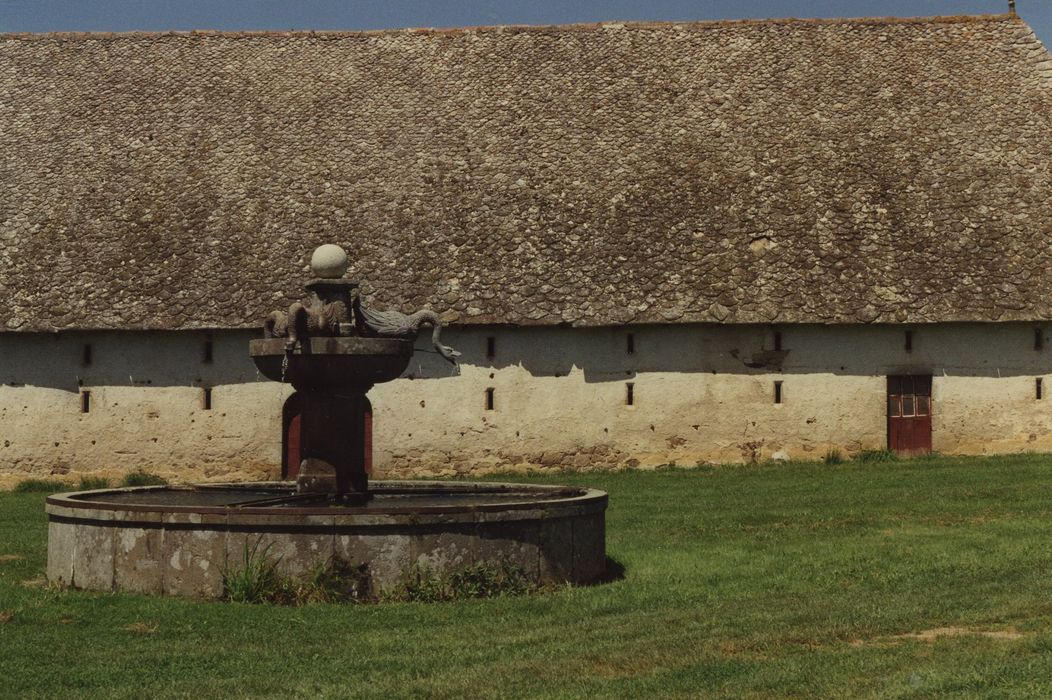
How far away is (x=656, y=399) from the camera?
28.3 metres

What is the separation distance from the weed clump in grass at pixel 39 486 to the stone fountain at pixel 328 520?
13742mm

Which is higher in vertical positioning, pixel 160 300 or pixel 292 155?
pixel 292 155

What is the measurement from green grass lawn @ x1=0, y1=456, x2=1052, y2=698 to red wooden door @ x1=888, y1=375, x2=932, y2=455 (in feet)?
34.9

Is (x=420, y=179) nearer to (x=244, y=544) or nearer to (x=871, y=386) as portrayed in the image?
(x=871, y=386)

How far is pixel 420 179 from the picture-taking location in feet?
100.0

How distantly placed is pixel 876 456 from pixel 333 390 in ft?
53.7

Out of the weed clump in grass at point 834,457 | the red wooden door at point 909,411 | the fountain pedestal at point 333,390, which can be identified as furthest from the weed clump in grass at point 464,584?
the red wooden door at point 909,411

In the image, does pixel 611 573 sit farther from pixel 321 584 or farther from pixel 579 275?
pixel 579 275

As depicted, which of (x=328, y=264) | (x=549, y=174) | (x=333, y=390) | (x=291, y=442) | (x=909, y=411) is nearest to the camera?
(x=333, y=390)

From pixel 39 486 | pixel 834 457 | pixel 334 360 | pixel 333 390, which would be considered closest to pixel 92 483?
pixel 39 486

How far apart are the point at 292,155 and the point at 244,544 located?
19972mm

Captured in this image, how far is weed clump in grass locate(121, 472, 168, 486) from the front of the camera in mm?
27781

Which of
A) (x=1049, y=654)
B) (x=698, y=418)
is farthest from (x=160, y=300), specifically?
(x=1049, y=654)

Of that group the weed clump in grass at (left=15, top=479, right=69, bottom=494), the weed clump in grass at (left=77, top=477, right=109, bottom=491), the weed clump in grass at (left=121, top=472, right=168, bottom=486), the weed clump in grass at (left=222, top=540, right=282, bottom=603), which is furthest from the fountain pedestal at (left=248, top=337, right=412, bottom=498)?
the weed clump in grass at (left=15, top=479, right=69, bottom=494)
